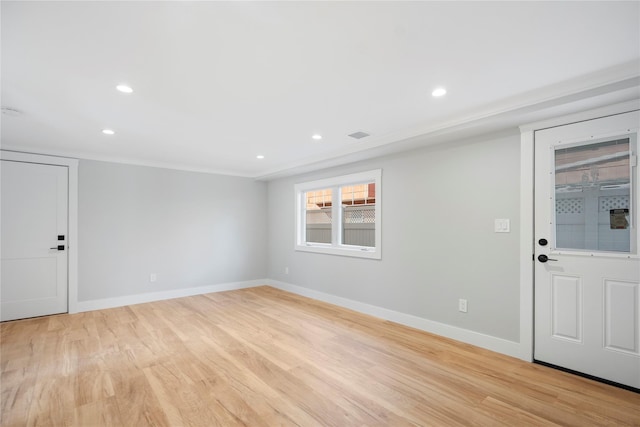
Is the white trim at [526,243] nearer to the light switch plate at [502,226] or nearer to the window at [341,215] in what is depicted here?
the light switch plate at [502,226]

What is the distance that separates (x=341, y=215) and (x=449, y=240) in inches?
77.4

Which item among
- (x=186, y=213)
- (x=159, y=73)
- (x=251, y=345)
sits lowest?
(x=251, y=345)

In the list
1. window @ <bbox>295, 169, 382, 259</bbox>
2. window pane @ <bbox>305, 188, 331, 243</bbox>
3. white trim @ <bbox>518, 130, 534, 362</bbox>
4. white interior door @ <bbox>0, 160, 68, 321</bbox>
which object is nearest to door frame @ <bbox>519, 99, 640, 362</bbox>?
white trim @ <bbox>518, 130, 534, 362</bbox>

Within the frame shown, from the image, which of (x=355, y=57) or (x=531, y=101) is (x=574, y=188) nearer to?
(x=531, y=101)

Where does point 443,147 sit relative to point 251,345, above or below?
above

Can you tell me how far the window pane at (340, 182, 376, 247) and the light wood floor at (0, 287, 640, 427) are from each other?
136 cm

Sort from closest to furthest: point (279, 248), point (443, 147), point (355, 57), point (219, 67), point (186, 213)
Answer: point (355, 57)
point (219, 67)
point (443, 147)
point (186, 213)
point (279, 248)

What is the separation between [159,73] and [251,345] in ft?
8.67

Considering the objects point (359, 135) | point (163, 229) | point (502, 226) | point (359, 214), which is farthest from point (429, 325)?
point (163, 229)

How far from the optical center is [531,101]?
7.98 feet

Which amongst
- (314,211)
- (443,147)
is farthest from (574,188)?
(314,211)

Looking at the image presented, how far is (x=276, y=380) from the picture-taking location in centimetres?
241

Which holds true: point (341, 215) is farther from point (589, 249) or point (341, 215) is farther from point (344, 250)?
point (589, 249)

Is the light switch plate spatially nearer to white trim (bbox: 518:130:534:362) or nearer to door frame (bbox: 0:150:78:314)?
white trim (bbox: 518:130:534:362)
